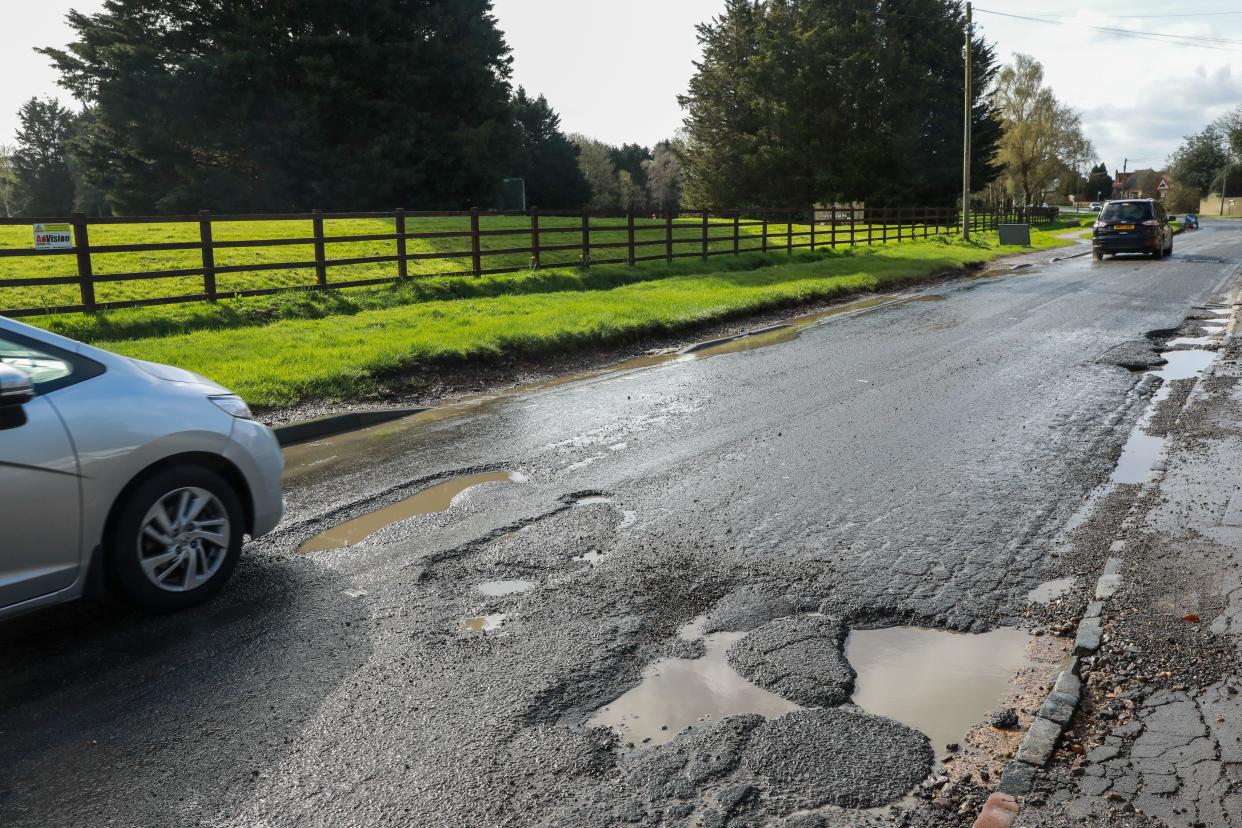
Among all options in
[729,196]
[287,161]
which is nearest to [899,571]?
[287,161]

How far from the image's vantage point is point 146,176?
43.0 metres

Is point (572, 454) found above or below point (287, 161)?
below

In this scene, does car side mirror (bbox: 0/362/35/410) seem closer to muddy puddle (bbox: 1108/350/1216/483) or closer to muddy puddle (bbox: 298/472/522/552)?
muddy puddle (bbox: 298/472/522/552)

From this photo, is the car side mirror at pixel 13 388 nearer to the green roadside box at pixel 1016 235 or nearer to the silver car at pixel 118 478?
the silver car at pixel 118 478

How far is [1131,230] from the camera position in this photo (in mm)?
28562

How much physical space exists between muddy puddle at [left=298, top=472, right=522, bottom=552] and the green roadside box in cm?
3682

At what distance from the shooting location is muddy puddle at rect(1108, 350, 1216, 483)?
650cm

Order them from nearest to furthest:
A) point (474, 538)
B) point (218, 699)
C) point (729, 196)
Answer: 1. point (218, 699)
2. point (474, 538)
3. point (729, 196)

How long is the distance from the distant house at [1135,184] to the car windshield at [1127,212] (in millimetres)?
Answer: 126476

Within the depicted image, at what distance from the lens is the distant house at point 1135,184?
472ft

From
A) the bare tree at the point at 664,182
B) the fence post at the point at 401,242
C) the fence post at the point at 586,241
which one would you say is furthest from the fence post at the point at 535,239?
the bare tree at the point at 664,182

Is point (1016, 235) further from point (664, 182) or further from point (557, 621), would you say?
point (664, 182)

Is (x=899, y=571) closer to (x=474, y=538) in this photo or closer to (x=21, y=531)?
(x=474, y=538)

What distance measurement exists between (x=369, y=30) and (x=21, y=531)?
43777 millimetres
